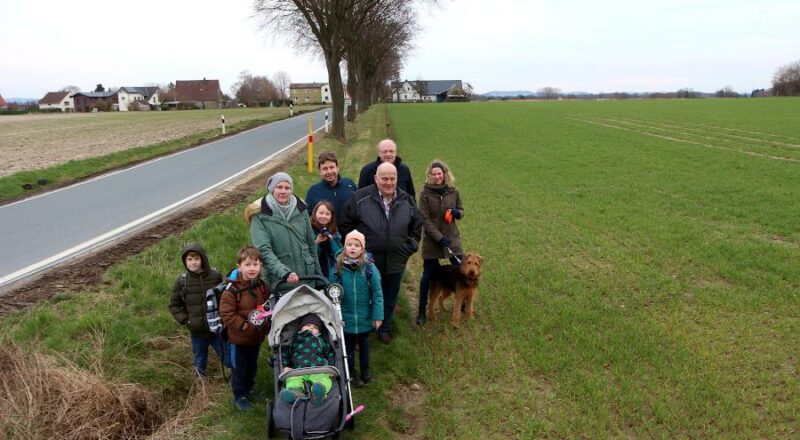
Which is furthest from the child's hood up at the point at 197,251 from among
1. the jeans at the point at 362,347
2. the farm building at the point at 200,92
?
the farm building at the point at 200,92

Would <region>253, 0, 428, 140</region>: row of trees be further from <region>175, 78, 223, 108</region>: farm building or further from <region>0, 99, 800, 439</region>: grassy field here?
<region>175, 78, 223, 108</region>: farm building

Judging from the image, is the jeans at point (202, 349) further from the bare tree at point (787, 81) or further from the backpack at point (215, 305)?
the bare tree at point (787, 81)


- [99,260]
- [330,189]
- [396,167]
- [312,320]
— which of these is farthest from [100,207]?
[312,320]

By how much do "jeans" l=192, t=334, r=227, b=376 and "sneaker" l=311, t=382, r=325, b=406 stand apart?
1.47 metres

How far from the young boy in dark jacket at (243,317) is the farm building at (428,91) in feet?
403

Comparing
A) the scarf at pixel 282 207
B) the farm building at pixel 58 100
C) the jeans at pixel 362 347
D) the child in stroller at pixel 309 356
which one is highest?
the farm building at pixel 58 100

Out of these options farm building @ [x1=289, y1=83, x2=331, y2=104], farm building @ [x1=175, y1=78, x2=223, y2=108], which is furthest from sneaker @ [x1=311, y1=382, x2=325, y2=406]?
farm building @ [x1=289, y1=83, x2=331, y2=104]

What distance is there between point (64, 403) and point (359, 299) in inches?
95.9

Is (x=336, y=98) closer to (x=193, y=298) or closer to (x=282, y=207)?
(x=282, y=207)

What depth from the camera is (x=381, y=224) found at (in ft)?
17.4

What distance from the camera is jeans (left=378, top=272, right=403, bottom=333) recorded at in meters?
5.50

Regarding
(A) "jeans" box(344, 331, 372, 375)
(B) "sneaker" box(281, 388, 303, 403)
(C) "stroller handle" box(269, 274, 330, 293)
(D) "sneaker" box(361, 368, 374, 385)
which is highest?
(C) "stroller handle" box(269, 274, 330, 293)

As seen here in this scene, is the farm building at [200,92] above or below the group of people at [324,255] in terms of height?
above

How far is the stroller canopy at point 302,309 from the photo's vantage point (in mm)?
4129
